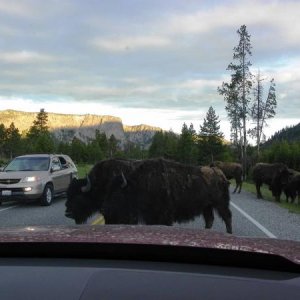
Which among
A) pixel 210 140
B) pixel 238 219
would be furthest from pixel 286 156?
Answer: pixel 238 219

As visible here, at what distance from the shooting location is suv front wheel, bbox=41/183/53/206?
62.3 feet

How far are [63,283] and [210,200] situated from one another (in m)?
9.00

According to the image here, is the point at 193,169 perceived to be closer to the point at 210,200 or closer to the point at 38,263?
the point at 210,200

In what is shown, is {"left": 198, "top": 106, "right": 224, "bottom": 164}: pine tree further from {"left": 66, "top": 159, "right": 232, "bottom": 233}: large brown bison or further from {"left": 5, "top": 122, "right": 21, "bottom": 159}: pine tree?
{"left": 66, "top": 159, "right": 232, "bottom": 233}: large brown bison

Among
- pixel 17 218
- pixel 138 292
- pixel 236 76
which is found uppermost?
pixel 236 76

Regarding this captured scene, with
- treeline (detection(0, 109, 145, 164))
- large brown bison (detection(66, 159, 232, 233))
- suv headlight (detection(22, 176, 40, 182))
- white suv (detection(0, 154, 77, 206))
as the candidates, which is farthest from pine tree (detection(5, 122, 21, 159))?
large brown bison (detection(66, 159, 232, 233))

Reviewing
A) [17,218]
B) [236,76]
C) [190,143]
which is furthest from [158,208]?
[190,143]

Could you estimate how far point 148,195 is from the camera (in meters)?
9.49

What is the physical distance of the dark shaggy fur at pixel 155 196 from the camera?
9367mm

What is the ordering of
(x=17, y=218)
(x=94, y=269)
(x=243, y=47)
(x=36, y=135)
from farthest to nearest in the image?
(x=36, y=135), (x=243, y=47), (x=17, y=218), (x=94, y=269)

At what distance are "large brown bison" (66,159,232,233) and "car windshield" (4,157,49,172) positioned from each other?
9947 mm

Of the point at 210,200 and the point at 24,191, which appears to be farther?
the point at 24,191

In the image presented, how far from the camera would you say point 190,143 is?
109625 millimetres

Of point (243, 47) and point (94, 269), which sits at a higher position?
point (243, 47)
